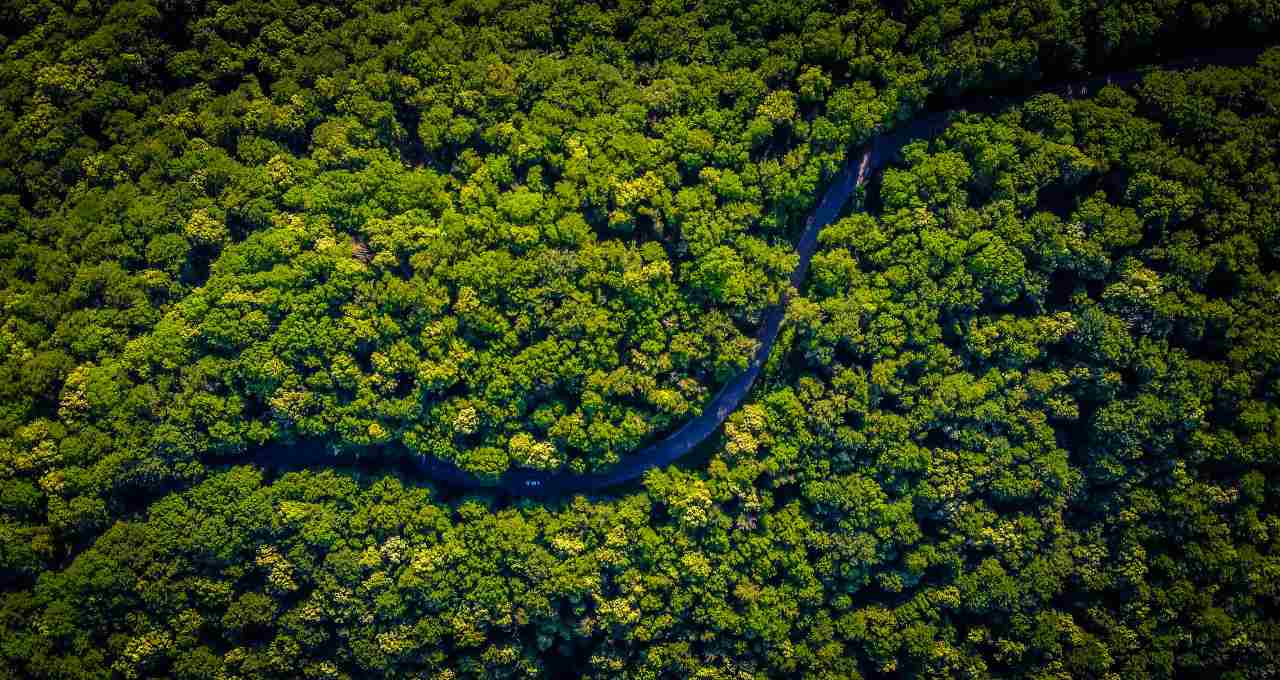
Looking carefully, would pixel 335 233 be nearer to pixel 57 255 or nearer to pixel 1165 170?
pixel 57 255

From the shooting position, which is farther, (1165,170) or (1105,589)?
(1105,589)

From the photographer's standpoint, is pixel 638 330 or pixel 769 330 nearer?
pixel 638 330

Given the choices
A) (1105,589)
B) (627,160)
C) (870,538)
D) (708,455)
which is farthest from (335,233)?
(1105,589)

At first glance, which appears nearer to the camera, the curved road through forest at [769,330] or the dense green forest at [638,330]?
the dense green forest at [638,330]

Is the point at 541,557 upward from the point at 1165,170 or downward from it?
downward
